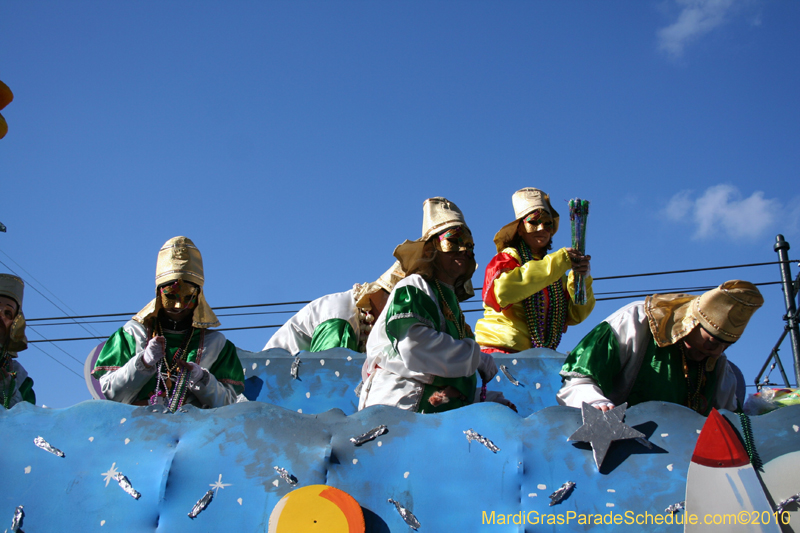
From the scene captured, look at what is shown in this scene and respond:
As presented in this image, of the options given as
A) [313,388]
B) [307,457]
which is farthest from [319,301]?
[307,457]

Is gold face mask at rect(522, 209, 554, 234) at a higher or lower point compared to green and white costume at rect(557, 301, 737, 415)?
higher

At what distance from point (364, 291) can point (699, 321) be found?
2605mm

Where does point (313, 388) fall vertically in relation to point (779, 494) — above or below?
above

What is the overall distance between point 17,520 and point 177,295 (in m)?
1.45

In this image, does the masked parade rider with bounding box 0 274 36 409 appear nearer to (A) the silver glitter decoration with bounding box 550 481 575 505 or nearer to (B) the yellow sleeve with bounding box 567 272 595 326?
(A) the silver glitter decoration with bounding box 550 481 575 505

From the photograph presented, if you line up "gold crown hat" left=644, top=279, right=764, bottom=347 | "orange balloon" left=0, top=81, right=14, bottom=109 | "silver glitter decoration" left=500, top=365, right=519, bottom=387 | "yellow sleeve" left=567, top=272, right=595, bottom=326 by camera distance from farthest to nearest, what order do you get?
"yellow sleeve" left=567, top=272, right=595, bottom=326 < "silver glitter decoration" left=500, top=365, right=519, bottom=387 < "orange balloon" left=0, top=81, right=14, bottom=109 < "gold crown hat" left=644, top=279, right=764, bottom=347

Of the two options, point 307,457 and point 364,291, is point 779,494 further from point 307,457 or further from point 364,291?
point 364,291

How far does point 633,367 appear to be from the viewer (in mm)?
3602

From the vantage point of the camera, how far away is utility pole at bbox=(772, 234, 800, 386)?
680cm

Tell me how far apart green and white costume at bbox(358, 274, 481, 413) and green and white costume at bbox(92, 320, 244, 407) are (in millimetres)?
900

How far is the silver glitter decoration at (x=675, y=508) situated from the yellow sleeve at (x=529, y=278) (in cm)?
198

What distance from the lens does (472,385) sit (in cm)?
355

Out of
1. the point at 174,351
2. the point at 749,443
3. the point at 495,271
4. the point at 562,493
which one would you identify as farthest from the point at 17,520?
the point at 495,271

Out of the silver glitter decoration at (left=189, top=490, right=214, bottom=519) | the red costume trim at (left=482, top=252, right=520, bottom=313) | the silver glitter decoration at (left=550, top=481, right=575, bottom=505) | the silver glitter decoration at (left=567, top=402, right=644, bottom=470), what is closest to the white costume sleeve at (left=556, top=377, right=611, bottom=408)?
the silver glitter decoration at (left=567, top=402, right=644, bottom=470)
